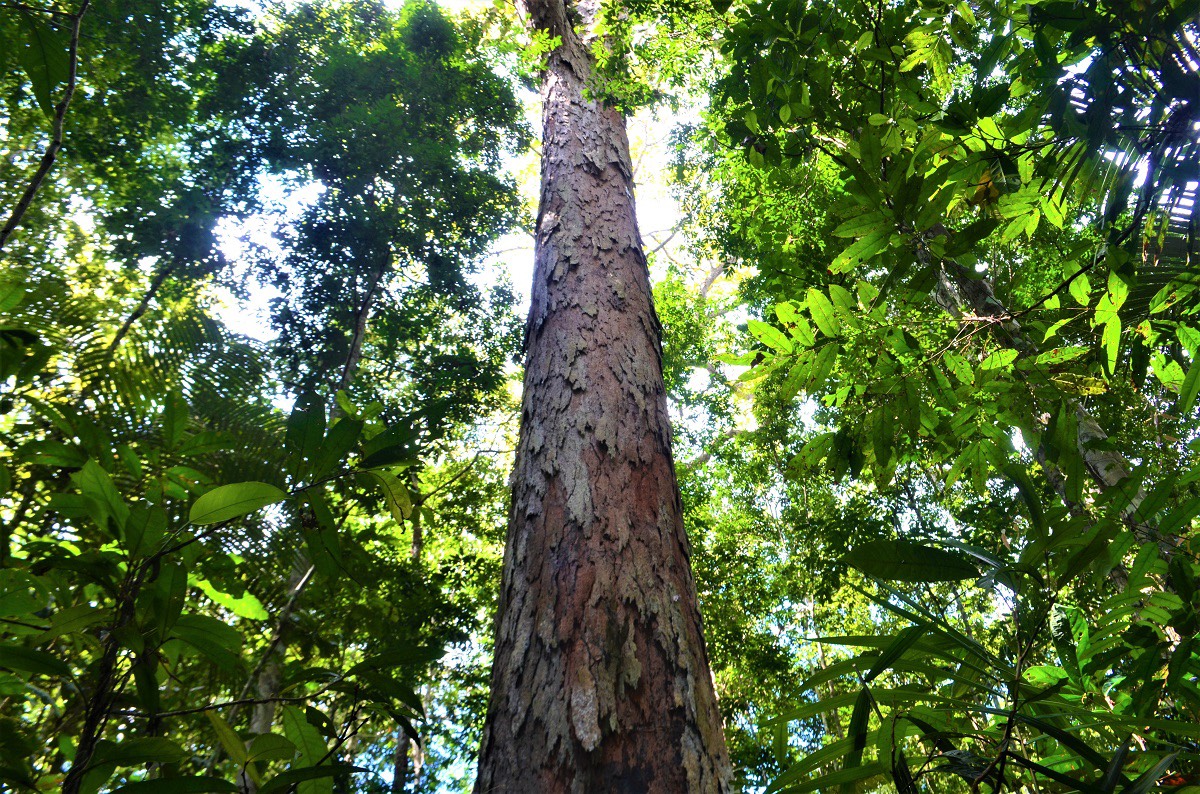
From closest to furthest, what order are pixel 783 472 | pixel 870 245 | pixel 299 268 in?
pixel 870 245
pixel 783 472
pixel 299 268

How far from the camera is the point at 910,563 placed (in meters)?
0.78

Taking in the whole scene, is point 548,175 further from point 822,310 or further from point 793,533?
point 793,533

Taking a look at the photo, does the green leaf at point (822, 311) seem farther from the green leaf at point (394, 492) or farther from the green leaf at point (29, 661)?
the green leaf at point (29, 661)

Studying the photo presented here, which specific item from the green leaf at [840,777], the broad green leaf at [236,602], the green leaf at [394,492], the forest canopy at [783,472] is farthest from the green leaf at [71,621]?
the green leaf at [840,777]

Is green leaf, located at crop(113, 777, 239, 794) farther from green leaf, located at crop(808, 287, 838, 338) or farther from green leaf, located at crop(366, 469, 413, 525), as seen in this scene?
green leaf, located at crop(808, 287, 838, 338)

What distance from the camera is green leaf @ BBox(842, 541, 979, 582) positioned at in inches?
30.6

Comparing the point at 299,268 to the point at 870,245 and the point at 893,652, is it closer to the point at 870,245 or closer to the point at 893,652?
the point at 870,245

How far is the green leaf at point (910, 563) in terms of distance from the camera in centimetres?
78

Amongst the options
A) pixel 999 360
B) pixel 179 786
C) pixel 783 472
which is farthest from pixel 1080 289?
pixel 179 786

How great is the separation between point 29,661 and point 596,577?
76 centimetres

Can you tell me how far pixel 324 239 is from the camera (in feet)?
23.3

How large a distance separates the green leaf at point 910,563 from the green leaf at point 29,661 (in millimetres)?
1002

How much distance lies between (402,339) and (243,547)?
470cm

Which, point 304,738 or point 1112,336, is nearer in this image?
point 304,738
